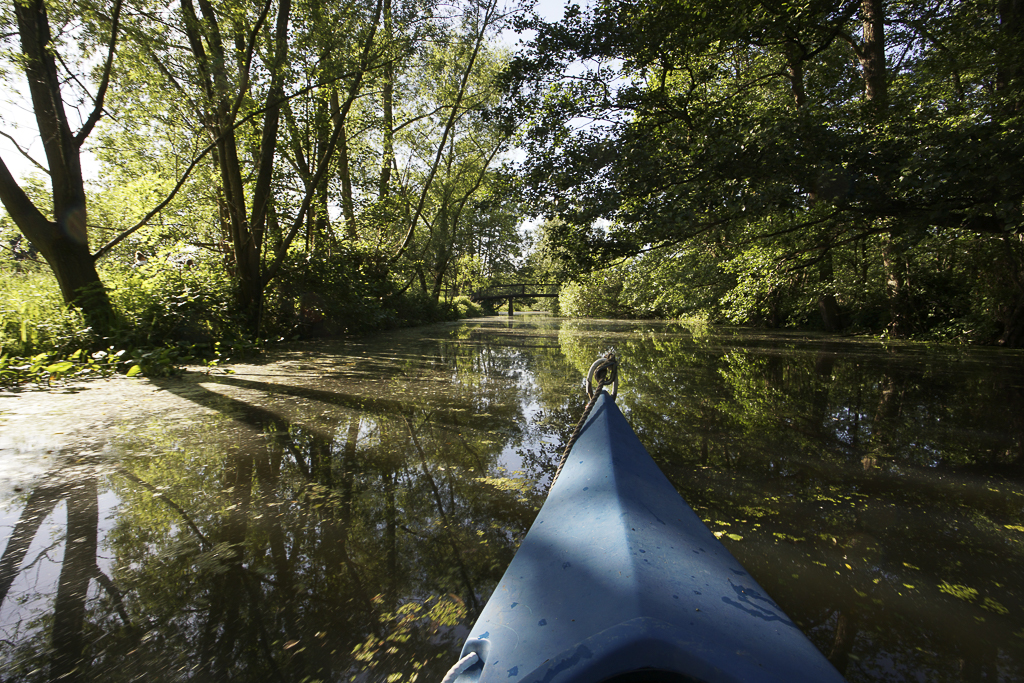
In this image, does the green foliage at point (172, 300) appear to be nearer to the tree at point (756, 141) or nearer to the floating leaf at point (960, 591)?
the tree at point (756, 141)

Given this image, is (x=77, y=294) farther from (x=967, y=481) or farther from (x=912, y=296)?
(x=912, y=296)

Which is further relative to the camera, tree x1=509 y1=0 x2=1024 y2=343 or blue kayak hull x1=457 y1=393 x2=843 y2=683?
A: tree x1=509 y1=0 x2=1024 y2=343

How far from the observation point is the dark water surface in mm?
1394

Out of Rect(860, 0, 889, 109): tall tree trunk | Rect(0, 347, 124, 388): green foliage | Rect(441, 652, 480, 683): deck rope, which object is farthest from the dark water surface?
Rect(860, 0, 889, 109): tall tree trunk

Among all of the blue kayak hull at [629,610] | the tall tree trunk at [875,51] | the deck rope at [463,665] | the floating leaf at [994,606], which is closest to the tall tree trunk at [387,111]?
the tall tree trunk at [875,51]

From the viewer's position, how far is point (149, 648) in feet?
4.53

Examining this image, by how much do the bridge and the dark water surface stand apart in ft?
110

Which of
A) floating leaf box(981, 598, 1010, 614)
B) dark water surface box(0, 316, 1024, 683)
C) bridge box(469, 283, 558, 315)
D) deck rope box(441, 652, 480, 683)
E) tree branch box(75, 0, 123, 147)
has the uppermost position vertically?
tree branch box(75, 0, 123, 147)

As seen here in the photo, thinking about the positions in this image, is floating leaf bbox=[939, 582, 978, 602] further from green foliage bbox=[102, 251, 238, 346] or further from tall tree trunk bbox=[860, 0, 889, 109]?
green foliage bbox=[102, 251, 238, 346]

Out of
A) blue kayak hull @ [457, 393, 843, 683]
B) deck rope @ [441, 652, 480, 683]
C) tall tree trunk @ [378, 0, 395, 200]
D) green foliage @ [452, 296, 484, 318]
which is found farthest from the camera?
green foliage @ [452, 296, 484, 318]

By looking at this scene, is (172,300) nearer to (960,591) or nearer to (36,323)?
(36,323)

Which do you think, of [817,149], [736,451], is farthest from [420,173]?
[736,451]

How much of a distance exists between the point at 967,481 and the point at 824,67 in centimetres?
869

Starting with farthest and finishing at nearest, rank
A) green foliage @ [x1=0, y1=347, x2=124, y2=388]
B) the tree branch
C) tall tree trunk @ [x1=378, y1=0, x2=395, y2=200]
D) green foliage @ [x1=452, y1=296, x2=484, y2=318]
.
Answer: green foliage @ [x1=452, y1=296, x2=484, y2=318] < tall tree trunk @ [x1=378, y1=0, x2=395, y2=200] < the tree branch < green foliage @ [x1=0, y1=347, x2=124, y2=388]
